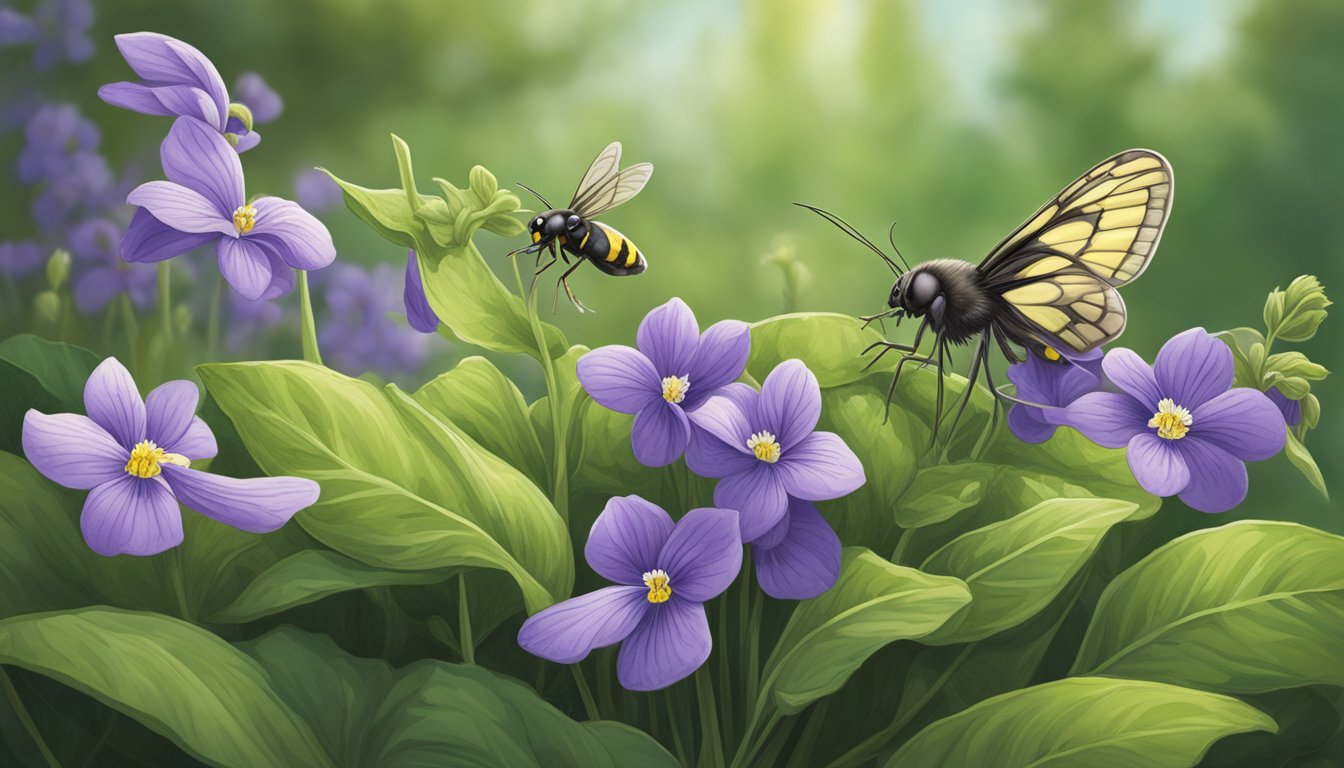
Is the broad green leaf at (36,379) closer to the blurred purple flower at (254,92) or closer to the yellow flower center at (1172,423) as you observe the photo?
the blurred purple flower at (254,92)

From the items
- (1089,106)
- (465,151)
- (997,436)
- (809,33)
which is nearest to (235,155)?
(997,436)

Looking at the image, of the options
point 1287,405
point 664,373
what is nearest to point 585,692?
point 664,373

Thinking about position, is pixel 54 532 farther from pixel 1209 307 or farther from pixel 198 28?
pixel 1209 307

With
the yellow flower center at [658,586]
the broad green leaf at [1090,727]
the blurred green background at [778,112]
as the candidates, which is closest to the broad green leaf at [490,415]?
the yellow flower center at [658,586]

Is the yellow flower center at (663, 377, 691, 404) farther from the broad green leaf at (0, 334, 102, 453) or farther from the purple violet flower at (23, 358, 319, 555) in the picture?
the broad green leaf at (0, 334, 102, 453)

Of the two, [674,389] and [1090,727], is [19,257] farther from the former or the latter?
[1090,727]
